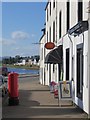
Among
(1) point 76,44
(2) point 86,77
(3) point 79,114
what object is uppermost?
(1) point 76,44

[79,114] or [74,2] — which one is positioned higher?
[74,2]

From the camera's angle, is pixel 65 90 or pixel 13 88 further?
pixel 13 88

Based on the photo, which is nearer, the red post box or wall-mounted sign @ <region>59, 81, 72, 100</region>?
wall-mounted sign @ <region>59, 81, 72, 100</region>

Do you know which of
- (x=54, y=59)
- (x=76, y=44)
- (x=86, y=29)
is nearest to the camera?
(x=86, y=29)

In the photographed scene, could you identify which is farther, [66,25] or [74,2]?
[66,25]

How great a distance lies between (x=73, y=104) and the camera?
623 inches

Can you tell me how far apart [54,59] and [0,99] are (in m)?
6.18

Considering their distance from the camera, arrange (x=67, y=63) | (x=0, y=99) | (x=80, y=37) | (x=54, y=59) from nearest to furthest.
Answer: (x=80, y=37)
(x=0, y=99)
(x=67, y=63)
(x=54, y=59)

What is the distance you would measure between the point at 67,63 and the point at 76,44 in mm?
4197

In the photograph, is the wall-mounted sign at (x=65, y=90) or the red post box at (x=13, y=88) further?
the red post box at (x=13, y=88)

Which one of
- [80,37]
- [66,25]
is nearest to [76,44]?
[80,37]

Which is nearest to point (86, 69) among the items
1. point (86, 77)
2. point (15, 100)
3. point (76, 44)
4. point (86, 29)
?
point (86, 77)

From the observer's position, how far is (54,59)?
2295 centimetres

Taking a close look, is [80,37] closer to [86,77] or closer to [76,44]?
[76,44]
